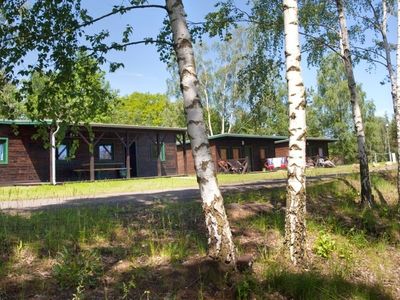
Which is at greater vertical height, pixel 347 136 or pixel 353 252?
pixel 347 136

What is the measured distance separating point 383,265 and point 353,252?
0.47 metres

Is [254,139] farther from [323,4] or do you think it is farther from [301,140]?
[301,140]

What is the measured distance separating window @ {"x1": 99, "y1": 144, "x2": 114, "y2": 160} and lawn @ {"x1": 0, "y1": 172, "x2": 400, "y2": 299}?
17191 millimetres

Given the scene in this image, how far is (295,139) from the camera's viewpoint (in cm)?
567

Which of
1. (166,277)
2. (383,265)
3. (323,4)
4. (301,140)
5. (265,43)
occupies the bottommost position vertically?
(383,265)

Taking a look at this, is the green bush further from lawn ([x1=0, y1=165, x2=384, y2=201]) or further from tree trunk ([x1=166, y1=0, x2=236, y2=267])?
lawn ([x1=0, y1=165, x2=384, y2=201])

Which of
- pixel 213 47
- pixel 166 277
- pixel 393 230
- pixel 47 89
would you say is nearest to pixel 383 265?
pixel 393 230

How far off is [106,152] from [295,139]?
805 inches

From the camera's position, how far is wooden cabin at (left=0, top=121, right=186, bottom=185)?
800 inches

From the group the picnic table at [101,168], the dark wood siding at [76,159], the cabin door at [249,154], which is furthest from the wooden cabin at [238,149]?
the picnic table at [101,168]

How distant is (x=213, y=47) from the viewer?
4319 centimetres

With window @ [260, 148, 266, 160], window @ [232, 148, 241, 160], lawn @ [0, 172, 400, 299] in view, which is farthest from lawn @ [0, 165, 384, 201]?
window @ [260, 148, 266, 160]

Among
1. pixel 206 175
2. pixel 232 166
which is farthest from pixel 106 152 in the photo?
pixel 206 175

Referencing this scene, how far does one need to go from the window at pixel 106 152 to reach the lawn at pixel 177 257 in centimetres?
1719
